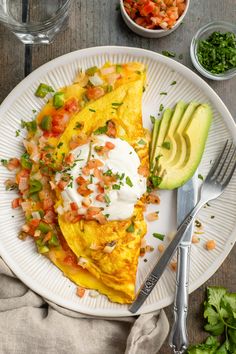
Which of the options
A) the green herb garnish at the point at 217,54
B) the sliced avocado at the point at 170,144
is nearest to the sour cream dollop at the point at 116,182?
the sliced avocado at the point at 170,144

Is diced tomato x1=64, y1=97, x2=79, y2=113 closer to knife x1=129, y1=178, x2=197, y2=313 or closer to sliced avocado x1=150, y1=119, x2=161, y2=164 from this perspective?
sliced avocado x1=150, y1=119, x2=161, y2=164

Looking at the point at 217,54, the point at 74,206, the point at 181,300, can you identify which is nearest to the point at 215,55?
the point at 217,54

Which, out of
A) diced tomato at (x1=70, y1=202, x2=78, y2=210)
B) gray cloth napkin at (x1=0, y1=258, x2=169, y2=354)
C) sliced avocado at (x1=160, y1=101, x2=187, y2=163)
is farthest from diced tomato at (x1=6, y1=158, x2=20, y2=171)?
sliced avocado at (x1=160, y1=101, x2=187, y2=163)

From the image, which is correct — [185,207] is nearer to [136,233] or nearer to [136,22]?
[136,233]

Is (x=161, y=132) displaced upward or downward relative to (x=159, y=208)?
upward

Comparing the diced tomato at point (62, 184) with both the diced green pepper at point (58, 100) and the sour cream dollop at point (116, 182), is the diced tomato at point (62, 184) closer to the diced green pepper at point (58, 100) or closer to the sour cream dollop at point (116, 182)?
the sour cream dollop at point (116, 182)

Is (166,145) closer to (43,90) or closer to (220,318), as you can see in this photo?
(43,90)

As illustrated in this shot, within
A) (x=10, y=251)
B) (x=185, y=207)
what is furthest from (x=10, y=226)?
(x=185, y=207)
